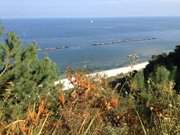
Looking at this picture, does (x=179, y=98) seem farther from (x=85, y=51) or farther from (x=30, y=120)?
(x=85, y=51)

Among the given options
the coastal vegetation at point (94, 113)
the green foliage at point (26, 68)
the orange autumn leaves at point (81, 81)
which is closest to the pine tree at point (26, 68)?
the green foliage at point (26, 68)

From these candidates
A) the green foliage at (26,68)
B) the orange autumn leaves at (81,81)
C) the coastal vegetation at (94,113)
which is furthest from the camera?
the green foliage at (26,68)

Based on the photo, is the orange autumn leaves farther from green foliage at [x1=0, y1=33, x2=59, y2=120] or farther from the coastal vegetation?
green foliage at [x1=0, y1=33, x2=59, y2=120]

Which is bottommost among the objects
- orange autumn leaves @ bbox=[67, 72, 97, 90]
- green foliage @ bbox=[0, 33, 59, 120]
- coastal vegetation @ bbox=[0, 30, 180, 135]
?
green foliage @ bbox=[0, 33, 59, 120]

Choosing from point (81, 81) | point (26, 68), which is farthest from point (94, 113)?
point (26, 68)

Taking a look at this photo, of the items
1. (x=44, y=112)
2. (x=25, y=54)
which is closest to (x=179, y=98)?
(x=44, y=112)

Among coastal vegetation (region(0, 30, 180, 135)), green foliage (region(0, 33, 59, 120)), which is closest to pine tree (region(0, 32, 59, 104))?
green foliage (region(0, 33, 59, 120))

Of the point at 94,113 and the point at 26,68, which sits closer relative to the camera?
the point at 94,113

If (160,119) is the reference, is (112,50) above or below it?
below

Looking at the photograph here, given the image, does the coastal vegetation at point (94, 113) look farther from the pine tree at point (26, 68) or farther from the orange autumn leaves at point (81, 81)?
the pine tree at point (26, 68)

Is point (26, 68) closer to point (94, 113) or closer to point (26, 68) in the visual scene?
point (26, 68)

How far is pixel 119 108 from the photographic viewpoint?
3.75 meters

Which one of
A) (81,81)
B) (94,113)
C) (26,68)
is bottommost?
(26,68)

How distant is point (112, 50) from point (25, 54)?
60105 mm
